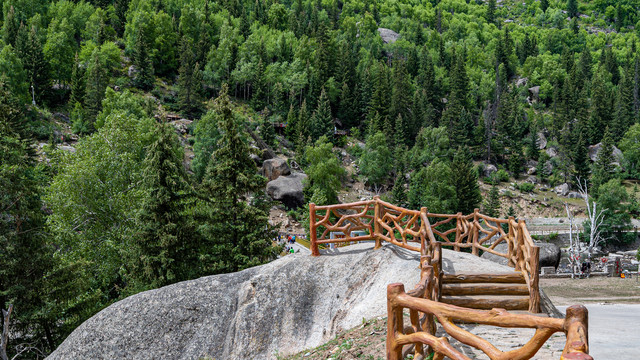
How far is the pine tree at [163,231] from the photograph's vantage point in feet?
71.9

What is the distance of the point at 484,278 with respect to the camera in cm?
959

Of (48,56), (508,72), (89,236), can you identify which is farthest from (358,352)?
(508,72)

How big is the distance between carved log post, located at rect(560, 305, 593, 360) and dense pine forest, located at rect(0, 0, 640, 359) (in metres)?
19.8

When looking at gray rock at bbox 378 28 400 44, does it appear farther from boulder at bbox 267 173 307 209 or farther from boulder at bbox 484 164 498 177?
boulder at bbox 267 173 307 209

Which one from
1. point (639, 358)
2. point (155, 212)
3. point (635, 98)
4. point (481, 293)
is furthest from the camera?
point (635, 98)

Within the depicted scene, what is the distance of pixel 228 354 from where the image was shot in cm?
1180

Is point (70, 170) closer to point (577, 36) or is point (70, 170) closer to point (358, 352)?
point (358, 352)

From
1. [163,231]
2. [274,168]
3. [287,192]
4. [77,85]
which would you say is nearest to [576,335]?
[163,231]

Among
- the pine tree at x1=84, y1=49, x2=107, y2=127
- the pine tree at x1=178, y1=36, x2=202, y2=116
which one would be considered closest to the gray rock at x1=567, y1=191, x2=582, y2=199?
the pine tree at x1=178, y1=36, x2=202, y2=116

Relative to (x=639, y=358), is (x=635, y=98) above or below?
below

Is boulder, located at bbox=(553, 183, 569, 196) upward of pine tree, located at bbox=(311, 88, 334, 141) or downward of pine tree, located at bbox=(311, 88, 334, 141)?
downward

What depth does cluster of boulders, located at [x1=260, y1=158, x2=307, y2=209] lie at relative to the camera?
207 feet

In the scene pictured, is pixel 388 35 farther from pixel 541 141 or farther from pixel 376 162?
pixel 376 162

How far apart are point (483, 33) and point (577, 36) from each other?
43410 mm
